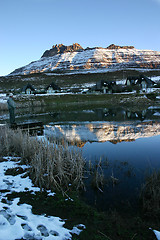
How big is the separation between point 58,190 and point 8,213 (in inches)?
85.5

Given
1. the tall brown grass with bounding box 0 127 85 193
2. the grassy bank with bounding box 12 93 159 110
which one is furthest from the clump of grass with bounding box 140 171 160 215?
the grassy bank with bounding box 12 93 159 110

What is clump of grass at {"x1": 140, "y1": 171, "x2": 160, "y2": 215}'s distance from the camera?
5505mm

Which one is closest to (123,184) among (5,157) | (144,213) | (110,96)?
(144,213)

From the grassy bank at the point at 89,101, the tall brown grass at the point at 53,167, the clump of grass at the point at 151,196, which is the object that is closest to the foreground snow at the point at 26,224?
the tall brown grass at the point at 53,167

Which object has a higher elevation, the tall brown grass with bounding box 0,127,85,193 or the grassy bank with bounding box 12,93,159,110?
the grassy bank with bounding box 12,93,159,110

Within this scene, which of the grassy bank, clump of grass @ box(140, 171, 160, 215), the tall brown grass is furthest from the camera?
the grassy bank

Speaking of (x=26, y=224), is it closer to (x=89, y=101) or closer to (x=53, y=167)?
(x=53, y=167)

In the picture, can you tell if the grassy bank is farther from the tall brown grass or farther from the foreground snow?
the foreground snow

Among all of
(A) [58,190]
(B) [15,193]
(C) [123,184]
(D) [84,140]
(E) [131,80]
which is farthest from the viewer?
(E) [131,80]

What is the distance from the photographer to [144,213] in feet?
17.8

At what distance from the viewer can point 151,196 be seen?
5.84m

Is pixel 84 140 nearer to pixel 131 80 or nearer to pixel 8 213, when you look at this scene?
pixel 8 213

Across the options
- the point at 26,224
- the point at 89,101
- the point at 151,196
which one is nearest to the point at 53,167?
the point at 26,224

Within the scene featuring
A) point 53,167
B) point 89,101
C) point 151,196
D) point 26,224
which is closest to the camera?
point 26,224
